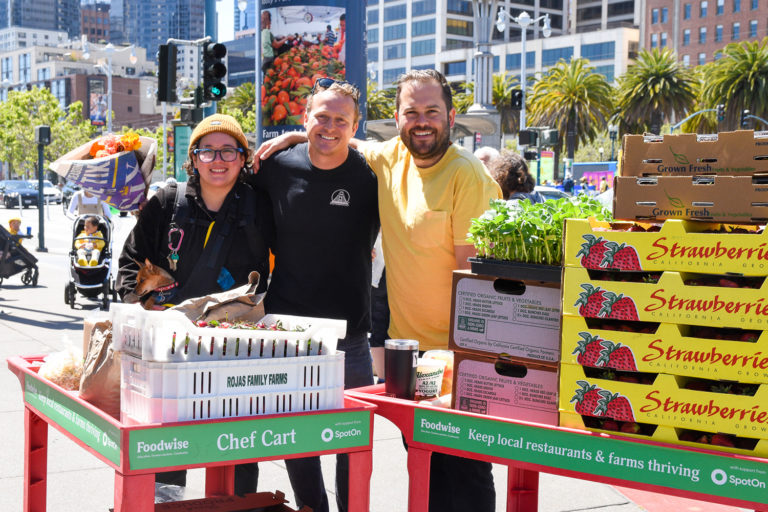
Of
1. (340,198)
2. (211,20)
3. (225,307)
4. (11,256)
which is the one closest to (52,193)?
(11,256)

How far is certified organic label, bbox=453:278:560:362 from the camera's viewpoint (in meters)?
2.95

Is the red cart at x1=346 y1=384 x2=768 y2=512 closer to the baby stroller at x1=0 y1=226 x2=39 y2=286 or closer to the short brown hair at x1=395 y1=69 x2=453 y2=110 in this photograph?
the short brown hair at x1=395 y1=69 x2=453 y2=110

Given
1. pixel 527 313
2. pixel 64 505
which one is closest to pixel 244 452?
pixel 527 313

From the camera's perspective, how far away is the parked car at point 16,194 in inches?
1864

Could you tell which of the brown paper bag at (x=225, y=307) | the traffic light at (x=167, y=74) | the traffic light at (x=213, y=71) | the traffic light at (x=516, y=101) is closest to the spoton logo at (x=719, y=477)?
the brown paper bag at (x=225, y=307)

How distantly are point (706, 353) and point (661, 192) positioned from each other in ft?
1.67

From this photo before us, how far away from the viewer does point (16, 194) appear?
4731cm

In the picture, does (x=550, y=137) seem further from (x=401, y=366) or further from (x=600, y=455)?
(x=600, y=455)

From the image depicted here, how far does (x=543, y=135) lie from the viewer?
2522 centimetres

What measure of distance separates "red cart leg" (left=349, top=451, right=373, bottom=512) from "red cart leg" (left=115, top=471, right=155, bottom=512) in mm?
648

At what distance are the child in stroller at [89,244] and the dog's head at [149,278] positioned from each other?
8.62 m

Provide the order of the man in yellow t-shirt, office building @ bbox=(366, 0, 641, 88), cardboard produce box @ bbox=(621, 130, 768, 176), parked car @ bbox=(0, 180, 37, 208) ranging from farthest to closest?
office building @ bbox=(366, 0, 641, 88) < parked car @ bbox=(0, 180, 37, 208) < the man in yellow t-shirt < cardboard produce box @ bbox=(621, 130, 768, 176)

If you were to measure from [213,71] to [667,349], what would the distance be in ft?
41.2

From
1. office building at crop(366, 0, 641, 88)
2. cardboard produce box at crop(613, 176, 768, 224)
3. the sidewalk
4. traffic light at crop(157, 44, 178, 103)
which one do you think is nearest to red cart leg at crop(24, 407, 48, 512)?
the sidewalk
